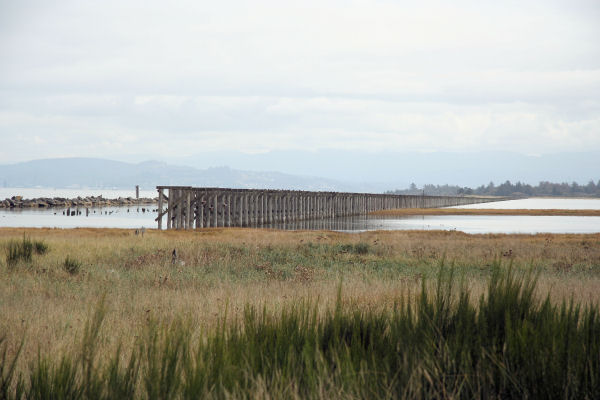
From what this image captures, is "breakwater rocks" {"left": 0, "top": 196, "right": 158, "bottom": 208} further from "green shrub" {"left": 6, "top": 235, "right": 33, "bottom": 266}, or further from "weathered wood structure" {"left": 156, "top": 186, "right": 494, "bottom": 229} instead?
"green shrub" {"left": 6, "top": 235, "right": 33, "bottom": 266}

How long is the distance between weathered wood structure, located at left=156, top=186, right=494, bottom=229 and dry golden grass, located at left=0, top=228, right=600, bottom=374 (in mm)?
13765

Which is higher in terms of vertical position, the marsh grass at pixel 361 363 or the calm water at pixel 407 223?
the marsh grass at pixel 361 363

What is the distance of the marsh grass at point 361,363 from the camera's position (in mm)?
4137

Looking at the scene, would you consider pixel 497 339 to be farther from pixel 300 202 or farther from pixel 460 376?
pixel 300 202

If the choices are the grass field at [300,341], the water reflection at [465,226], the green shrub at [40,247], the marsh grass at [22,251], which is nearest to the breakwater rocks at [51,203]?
the water reflection at [465,226]

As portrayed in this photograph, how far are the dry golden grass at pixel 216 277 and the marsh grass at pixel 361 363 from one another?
352mm

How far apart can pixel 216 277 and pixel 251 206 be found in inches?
1313

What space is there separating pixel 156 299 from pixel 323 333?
4465 millimetres

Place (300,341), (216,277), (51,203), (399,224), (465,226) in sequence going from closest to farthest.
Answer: (300,341), (216,277), (465,226), (399,224), (51,203)

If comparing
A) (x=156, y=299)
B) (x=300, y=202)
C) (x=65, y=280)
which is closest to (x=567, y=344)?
(x=156, y=299)

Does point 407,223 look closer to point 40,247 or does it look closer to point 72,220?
point 72,220

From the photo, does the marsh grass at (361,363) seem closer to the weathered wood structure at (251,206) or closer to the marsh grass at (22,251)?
the marsh grass at (22,251)

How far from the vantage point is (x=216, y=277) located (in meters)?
12.3

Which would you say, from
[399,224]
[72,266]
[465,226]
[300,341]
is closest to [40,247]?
[72,266]
